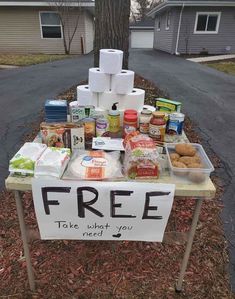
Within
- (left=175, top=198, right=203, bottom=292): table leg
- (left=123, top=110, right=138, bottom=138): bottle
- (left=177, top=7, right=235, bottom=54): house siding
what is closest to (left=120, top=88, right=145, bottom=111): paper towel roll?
(left=123, top=110, right=138, bottom=138): bottle

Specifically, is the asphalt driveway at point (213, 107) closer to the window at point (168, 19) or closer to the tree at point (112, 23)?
the tree at point (112, 23)

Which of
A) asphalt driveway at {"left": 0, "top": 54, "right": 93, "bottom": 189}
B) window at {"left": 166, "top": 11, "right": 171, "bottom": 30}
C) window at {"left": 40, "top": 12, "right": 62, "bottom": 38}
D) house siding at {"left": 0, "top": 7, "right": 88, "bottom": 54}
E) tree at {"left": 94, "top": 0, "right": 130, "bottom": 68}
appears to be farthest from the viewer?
window at {"left": 166, "top": 11, "right": 171, "bottom": 30}

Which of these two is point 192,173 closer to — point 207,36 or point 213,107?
point 213,107

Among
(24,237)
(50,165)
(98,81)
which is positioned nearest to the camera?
(50,165)

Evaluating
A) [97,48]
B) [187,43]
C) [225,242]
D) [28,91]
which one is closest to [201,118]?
[97,48]

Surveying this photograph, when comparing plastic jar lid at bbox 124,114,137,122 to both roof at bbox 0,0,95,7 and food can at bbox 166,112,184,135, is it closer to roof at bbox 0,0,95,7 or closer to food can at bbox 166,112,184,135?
food can at bbox 166,112,184,135

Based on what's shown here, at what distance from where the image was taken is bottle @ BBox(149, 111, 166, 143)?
1.89 metres

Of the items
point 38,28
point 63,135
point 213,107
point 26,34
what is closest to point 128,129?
point 63,135

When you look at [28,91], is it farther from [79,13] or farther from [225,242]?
[79,13]

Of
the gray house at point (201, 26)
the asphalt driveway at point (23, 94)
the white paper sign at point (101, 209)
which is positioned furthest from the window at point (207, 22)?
the white paper sign at point (101, 209)

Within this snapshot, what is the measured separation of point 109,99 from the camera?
7.99ft

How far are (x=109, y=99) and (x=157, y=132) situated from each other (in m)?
0.71

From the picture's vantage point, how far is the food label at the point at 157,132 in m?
1.91

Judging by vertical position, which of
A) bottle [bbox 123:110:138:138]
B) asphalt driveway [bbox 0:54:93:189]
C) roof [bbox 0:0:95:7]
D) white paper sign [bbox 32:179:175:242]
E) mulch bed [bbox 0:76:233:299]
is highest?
roof [bbox 0:0:95:7]
